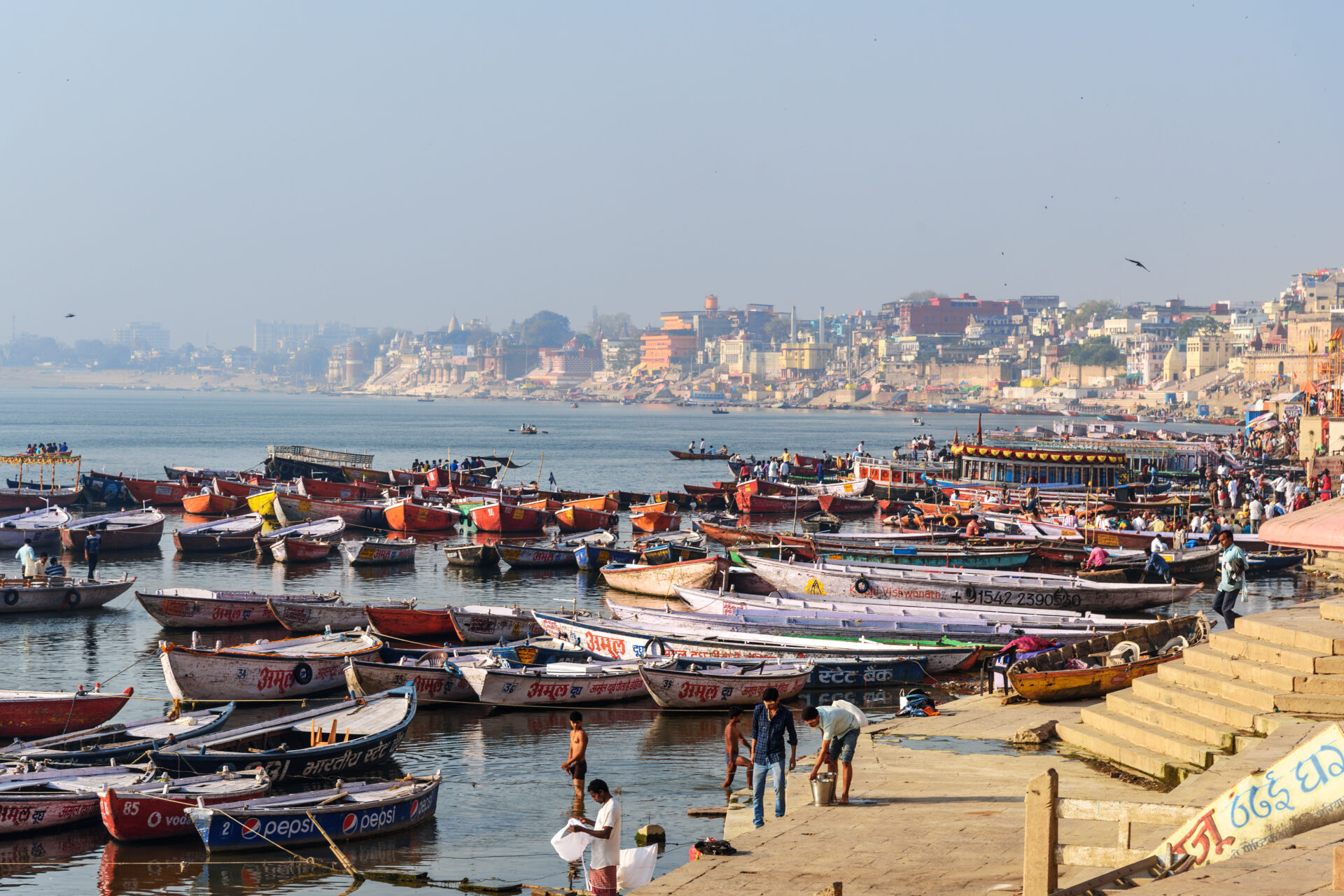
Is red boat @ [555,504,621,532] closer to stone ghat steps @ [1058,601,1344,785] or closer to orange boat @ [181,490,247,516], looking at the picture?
orange boat @ [181,490,247,516]

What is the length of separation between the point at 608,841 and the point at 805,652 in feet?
37.9

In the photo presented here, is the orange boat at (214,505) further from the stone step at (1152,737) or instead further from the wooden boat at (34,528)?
the stone step at (1152,737)

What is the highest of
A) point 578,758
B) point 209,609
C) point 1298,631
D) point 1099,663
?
point 1298,631

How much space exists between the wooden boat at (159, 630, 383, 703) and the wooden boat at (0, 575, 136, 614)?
28.9 ft

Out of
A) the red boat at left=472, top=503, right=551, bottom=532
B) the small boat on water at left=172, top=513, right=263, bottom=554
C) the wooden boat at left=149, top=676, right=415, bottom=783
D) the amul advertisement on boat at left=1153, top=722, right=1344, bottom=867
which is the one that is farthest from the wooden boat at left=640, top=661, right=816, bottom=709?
Answer: the red boat at left=472, top=503, right=551, bottom=532

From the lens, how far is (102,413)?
17775 centimetres

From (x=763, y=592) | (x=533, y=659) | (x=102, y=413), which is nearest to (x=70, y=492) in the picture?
(x=763, y=592)

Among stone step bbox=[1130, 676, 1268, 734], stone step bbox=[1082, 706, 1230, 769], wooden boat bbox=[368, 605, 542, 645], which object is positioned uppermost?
stone step bbox=[1130, 676, 1268, 734]

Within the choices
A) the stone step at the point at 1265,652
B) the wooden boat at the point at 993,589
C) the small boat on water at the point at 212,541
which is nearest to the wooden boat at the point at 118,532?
the small boat on water at the point at 212,541

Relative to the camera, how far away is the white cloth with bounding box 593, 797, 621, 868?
31.6 ft

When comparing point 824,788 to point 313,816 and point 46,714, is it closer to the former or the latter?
point 313,816

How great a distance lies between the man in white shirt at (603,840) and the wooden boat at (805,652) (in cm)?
1008

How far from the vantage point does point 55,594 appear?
27.4 meters

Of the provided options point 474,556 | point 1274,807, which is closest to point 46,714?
point 1274,807
